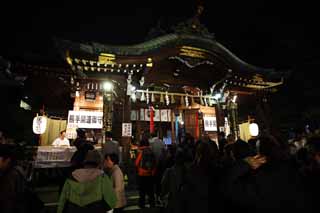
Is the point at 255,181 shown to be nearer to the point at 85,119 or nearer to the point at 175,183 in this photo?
the point at 175,183

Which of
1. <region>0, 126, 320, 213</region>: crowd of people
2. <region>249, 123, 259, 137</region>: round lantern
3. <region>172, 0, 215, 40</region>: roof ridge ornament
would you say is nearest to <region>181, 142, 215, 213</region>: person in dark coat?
<region>0, 126, 320, 213</region>: crowd of people

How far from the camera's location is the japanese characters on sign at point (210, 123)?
12094 millimetres

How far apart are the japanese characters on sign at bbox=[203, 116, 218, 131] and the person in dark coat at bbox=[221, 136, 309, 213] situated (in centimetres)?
958

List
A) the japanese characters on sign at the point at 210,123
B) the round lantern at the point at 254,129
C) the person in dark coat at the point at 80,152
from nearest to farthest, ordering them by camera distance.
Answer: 1. the person in dark coat at the point at 80,152
2. the japanese characters on sign at the point at 210,123
3. the round lantern at the point at 254,129

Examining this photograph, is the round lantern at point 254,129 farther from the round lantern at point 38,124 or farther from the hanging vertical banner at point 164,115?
the round lantern at point 38,124

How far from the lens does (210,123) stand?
12.2 m

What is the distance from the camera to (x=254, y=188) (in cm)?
238

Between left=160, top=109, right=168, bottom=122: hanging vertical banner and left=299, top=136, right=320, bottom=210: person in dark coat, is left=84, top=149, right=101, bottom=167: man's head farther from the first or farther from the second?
left=160, top=109, right=168, bottom=122: hanging vertical banner

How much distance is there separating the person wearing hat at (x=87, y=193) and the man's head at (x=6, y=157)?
98 centimetres

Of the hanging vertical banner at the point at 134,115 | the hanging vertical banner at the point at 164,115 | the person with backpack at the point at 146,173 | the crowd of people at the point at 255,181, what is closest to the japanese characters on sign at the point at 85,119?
the hanging vertical banner at the point at 134,115

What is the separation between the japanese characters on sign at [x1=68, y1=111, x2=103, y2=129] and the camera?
9.91 metres

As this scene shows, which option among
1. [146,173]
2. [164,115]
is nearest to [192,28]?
[164,115]

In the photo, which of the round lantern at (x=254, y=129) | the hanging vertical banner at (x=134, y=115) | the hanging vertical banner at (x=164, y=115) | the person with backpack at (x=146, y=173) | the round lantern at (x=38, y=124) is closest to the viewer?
the person with backpack at (x=146, y=173)

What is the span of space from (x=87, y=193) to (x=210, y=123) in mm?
9982
